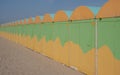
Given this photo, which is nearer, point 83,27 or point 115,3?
point 115,3

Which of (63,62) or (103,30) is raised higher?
(103,30)

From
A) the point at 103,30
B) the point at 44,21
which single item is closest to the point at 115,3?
the point at 103,30

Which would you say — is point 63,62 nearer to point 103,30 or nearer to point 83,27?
point 83,27

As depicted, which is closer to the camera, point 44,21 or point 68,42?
point 68,42

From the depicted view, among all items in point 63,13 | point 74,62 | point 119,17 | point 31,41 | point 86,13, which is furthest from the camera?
point 31,41

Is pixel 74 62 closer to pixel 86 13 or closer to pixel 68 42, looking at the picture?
pixel 68 42

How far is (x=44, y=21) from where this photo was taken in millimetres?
16969

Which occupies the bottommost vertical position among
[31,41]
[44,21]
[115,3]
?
[31,41]

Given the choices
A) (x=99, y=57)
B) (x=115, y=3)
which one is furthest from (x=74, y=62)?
(x=115, y=3)

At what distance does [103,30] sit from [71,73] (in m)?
2.77

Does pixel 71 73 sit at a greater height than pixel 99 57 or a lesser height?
lesser

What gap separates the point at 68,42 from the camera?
482 inches

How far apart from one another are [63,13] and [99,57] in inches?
188

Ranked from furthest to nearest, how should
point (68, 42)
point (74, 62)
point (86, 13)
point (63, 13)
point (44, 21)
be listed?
point (44, 21) → point (63, 13) → point (68, 42) → point (74, 62) → point (86, 13)
